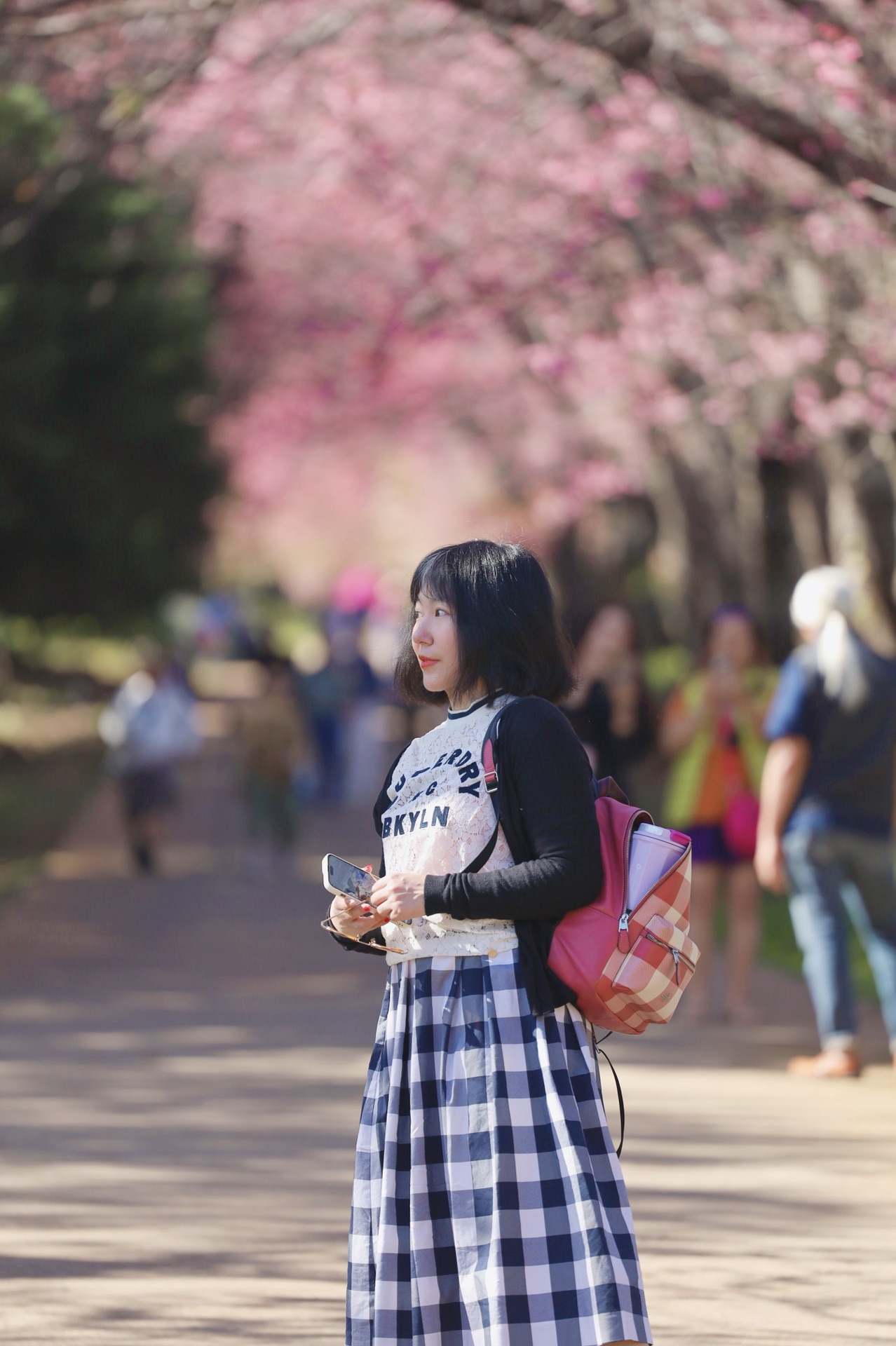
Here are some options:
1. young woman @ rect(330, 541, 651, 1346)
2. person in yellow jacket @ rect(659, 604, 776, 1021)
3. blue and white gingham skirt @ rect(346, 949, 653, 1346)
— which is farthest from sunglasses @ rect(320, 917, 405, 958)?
person in yellow jacket @ rect(659, 604, 776, 1021)

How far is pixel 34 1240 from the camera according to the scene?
510 centimetres

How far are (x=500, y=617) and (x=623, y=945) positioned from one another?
0.66 metres

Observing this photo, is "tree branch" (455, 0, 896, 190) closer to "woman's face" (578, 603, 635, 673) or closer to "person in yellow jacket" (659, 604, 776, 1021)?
"woman's face" (578, 603, 635, 673)

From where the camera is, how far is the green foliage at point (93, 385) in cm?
1403

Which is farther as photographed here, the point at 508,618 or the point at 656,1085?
the point at 656,1085

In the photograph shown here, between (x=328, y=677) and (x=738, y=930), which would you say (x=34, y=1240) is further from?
(x=328, y=677)

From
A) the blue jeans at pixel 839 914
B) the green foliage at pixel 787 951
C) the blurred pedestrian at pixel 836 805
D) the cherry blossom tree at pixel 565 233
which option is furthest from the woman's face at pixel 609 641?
the green foliage at pixel 787 951

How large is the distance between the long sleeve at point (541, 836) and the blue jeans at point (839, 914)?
13.0 ft

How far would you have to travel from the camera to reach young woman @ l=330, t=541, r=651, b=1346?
325 centimetres

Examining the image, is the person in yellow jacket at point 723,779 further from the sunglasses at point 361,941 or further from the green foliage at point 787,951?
the sunglasses at point 361,941

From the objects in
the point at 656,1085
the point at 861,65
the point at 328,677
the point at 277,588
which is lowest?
the point at 277,588

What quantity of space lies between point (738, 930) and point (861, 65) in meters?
3.88

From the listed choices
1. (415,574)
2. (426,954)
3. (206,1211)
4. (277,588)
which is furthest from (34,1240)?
(277,588)

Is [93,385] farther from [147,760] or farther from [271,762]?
[271,762]
